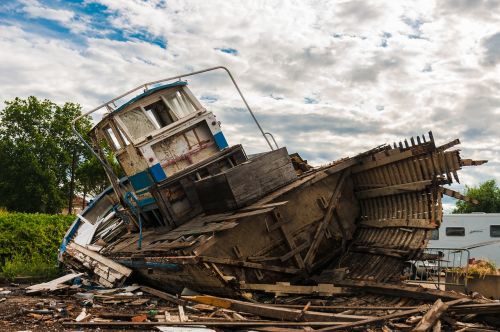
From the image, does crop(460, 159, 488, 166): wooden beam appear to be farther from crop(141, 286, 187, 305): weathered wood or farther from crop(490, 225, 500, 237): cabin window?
crop(490, 225, 500, 237): cabin window

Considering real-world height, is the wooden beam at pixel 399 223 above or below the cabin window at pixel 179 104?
below

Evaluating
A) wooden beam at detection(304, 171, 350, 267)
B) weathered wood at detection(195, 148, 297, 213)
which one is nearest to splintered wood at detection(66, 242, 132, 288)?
weathered wood at detection(195, 148, 297, 213)

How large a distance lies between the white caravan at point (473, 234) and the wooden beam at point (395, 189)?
8994mm

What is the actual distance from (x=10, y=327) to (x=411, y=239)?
7.59m

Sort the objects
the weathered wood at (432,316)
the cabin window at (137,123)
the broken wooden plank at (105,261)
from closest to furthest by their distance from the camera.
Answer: the weathered wood at (432,316), the broken wooden plank at (105,261), the cabin window at (137,123)

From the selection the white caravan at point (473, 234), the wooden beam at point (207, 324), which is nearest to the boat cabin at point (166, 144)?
the wooden beam at point (207, 324)

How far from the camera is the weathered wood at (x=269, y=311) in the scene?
23.7 ft

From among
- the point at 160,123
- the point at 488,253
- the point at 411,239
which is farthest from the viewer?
the point at 488,253

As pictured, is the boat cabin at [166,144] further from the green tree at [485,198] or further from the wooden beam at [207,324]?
the green tree at [485,198]

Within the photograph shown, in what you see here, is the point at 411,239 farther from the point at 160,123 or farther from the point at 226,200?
the point at 160,123

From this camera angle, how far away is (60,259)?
14.2 m

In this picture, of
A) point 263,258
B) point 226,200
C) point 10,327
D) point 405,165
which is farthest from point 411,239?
point 10,327

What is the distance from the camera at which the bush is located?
14.7 meters

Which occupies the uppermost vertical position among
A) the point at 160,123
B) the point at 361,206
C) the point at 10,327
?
the point at 160,123
